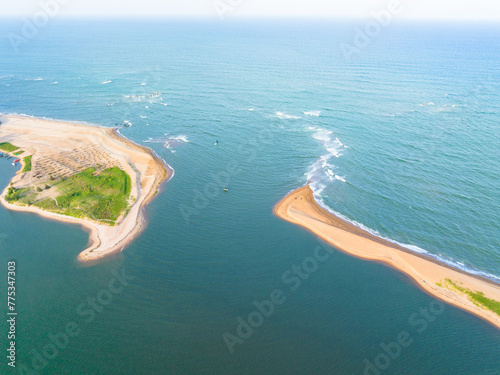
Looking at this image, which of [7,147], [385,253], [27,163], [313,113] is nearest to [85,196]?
[27,163]

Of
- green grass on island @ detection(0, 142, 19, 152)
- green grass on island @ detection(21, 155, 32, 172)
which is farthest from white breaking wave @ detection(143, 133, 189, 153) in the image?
green grass on island @ detection(0, 142, 19, 152)

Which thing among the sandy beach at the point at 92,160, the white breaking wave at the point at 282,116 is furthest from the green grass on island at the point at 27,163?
the white breaking wave at the point at 282,116

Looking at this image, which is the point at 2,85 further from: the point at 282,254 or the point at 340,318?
the point at 340,318

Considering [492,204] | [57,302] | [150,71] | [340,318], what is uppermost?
[150,71]

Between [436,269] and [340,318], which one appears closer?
[340,318]

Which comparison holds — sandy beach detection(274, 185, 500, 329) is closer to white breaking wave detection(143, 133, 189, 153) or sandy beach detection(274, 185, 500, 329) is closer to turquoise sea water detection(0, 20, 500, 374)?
turquoise sea water detection(0, 20, 500, 374)

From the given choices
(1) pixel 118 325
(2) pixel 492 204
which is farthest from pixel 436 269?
(1) pixel 118 325

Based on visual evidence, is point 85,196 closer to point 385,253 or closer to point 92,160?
point 92,160
